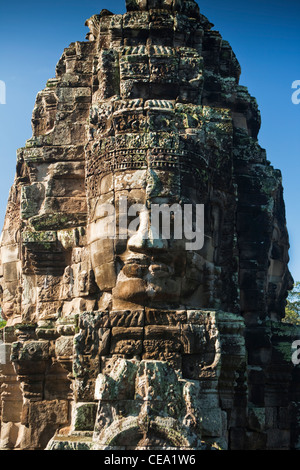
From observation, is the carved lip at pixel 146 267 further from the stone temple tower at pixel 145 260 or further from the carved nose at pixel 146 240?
the carved nose at pixel 146 240

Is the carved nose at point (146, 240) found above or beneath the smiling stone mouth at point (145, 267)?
above

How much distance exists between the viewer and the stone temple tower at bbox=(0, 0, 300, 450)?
878cm

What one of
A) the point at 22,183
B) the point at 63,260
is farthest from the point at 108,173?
the point at 22,183

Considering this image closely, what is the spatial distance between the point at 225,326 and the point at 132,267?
1.43m

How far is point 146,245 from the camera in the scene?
901cm

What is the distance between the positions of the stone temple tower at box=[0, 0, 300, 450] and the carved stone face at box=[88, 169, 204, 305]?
20 mm

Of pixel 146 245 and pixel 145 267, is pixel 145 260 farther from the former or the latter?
pixel 146 245

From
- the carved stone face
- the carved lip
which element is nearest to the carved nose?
the carved stone face

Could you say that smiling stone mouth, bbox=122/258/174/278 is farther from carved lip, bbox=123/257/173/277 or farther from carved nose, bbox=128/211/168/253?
carved nose, bbox=128/211/168/253

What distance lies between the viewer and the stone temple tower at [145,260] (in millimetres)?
8781

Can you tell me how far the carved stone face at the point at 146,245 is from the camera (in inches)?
356

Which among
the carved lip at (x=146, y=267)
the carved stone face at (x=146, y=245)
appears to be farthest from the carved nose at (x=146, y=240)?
the carved lip at (x=146, y=267)

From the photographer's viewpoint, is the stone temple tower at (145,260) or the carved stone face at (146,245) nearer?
the stone temple tower at (145,260)

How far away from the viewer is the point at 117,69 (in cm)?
1041
